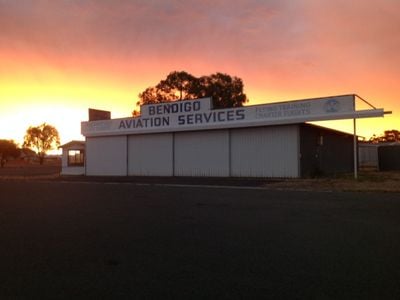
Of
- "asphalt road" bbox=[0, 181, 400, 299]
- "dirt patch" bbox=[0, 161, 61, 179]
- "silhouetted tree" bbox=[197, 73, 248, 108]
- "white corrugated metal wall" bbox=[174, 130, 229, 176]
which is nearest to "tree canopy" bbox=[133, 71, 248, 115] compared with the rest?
"silhouetted tree" bbox=[197, 73, 248, 108]

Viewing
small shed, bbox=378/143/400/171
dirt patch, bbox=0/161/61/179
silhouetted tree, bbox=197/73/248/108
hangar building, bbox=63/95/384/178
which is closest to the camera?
hangar building, bbox=63/95/384/178

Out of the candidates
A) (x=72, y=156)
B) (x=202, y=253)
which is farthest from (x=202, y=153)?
(x=202, y=253)

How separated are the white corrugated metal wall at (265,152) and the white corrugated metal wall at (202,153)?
2.46ft

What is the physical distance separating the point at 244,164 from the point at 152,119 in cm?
866

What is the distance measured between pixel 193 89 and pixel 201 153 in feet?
103

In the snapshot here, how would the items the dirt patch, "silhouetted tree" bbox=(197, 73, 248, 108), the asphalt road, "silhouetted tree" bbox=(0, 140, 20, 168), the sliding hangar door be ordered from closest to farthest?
the asphalt road < the sliding hangar door < the dirt patch < "silhouetted tree" bbox=(197, 73, 248, 108) < "silhouetted tree" bbox=(0, 140, 20, 168)

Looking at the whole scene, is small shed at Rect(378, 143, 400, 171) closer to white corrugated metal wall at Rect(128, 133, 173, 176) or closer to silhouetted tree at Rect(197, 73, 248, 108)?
white corrugated metal wall at Rect(128, 133, 173, 176)

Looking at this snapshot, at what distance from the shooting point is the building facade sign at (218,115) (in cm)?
2419

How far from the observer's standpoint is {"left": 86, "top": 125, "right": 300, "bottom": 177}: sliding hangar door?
25775 millimetres

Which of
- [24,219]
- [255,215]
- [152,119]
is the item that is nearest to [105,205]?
[24,219]

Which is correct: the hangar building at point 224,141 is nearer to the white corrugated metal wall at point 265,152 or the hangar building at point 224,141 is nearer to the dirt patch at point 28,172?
the white corrugated metal wall at point 265,152

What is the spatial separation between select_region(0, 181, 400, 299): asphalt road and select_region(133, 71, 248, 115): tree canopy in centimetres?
4775

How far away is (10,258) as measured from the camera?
20.9 feet

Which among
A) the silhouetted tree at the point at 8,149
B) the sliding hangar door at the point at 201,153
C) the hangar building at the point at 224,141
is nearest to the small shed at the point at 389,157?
the hangar building at the point at 224,141
